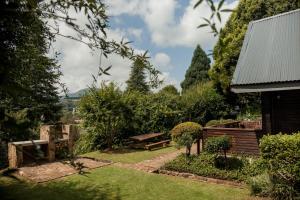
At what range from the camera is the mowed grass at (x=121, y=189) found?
9.52 meters

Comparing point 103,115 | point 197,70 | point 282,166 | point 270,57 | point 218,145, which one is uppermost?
point 197,70

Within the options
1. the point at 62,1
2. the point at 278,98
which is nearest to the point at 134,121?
the point at 278,98

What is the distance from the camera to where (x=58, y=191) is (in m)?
10.2

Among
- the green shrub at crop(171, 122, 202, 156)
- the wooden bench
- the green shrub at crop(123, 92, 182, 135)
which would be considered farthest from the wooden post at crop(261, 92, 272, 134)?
the green shrub at crop(123, 92, 182, 135)

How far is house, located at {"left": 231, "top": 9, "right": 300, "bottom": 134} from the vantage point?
10.4 m

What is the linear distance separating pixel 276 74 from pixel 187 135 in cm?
436

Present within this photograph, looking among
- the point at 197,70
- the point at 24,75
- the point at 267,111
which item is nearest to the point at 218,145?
the point at 267,111

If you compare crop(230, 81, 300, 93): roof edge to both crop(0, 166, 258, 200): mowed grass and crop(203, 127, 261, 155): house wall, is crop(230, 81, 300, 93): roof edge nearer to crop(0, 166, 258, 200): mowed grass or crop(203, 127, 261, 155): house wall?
crop(203, 127, 261, 155): house wall

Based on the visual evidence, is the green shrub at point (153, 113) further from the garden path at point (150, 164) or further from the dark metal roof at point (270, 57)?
the dark metal roof at point (270, 57)

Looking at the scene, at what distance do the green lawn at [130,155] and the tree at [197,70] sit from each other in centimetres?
3425

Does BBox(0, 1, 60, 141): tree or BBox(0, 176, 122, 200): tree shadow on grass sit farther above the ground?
BBox(0, 1, 60, 141): tree

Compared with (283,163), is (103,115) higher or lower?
higher

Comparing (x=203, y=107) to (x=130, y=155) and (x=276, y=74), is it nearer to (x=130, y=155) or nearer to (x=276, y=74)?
(x=130, y=155)

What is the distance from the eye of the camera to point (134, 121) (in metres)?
20.0
